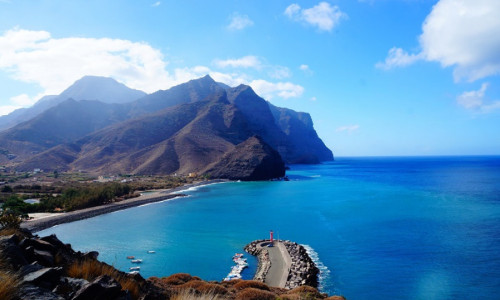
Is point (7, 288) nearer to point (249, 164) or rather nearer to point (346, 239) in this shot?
point (346, 239)

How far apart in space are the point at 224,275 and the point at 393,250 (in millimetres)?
17765

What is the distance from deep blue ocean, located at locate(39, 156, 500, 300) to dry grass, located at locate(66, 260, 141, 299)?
18347 millimetres

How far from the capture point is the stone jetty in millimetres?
23797

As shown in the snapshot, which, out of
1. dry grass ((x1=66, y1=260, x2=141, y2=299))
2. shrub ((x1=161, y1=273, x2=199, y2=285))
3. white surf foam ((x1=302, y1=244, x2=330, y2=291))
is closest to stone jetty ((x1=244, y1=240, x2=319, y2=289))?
white surf foam ((x1=302, y1=244, x2=330, y2=291))

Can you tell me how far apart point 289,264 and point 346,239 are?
13.2 metres

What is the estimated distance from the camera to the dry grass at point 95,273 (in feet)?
25.7

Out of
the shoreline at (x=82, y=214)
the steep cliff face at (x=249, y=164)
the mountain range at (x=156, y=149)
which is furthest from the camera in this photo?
the mountain range at (x=156, y=149)

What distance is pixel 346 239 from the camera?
3791 centimetres

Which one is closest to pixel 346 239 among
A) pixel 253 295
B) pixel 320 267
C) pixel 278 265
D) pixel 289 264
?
pixel 320 267

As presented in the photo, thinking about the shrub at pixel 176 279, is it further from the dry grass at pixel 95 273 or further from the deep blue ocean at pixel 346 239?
the deep blue ocean at pixel 346 239

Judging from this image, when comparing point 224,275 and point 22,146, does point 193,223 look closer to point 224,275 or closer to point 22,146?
point 224,275

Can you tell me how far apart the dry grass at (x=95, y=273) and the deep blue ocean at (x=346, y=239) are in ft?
60.2

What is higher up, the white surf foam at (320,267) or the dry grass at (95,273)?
the dry grass at (95,273)

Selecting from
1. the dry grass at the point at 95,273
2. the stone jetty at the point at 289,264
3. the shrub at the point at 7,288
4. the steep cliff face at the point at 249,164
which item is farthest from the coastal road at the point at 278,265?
the steep cliff face at the point at 249,164
